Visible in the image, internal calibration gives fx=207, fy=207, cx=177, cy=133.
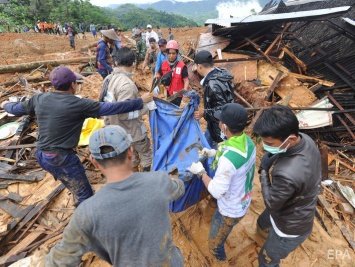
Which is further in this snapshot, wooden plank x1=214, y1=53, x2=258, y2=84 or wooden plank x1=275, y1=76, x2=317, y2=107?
wooden plank x1=214, y1=53, x2=258, y2=84

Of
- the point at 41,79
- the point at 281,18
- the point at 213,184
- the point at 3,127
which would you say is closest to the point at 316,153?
the point at 213,184

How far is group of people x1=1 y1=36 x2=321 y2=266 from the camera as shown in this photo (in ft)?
3.98

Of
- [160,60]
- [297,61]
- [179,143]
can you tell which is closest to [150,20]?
[297,61]

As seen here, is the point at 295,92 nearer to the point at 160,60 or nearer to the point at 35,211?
the point at 160,60

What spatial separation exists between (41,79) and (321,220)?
32.4 feet

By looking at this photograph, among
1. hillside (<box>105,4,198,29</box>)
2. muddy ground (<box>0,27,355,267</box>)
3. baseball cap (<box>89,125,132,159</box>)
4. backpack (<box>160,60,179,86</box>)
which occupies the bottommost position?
muddy ground (<box>0,27,355,267</box>)

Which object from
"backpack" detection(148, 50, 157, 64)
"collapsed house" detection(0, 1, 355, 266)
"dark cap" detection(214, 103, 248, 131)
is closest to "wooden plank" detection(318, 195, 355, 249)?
"collapsed house" detection(0, 1, 355, 266)

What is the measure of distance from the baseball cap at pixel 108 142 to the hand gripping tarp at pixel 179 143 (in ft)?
3.76

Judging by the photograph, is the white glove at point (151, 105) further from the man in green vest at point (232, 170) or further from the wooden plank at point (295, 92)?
the wooden plank at point (295, 92)

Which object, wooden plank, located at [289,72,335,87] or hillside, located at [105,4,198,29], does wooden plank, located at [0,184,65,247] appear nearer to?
wooden plank, located at [289,72,335,87]

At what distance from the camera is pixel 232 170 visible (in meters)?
1.83

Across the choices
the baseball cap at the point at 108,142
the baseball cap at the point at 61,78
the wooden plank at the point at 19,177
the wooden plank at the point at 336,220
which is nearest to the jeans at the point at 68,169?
Answer: the baseball cap at the point at 61,78

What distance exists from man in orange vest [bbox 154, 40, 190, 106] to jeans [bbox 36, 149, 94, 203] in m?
2.26

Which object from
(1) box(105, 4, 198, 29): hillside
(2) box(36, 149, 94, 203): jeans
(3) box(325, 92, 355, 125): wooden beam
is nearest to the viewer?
(2) box(36, 149, 94, 203): jeans
